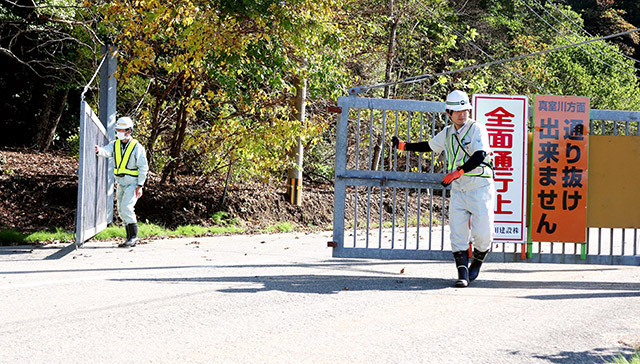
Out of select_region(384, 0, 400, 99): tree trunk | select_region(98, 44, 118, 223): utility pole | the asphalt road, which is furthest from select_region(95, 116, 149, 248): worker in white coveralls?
select_region(384, 0, 400, 99): tree trunk

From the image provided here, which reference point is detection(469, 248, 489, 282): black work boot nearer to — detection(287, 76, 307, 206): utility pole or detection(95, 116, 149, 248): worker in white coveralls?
detection(95, 116, 149, 248): worker in white coveralls

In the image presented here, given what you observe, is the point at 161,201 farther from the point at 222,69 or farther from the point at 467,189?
the point at 467,189

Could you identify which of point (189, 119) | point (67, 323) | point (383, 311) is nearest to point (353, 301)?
point (383, 311)

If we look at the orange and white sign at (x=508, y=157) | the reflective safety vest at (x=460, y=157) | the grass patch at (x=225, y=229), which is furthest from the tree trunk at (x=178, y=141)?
the reflective safety vest at (x=460, y=157)

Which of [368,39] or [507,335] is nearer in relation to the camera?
[507,335]

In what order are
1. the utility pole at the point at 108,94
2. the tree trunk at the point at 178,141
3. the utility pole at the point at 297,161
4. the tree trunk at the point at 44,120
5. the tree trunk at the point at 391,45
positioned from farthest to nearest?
the tree trunk at the point at 44,120
the tree trunk at the point at 391,45
the utility pole at the point at 297,161
the tree trunk at the point at 178,141
the utility pole at the point at 108,94

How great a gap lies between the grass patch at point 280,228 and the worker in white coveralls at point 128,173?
13.7ft

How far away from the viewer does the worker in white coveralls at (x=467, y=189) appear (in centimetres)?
787

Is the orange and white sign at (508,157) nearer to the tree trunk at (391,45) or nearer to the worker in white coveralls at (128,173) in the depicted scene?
the worker in white coveralls at (128,173)

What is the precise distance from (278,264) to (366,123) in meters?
12.3

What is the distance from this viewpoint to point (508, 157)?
8.59 meters

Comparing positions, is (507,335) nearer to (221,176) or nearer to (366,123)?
(221,176)

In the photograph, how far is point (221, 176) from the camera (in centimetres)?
1717

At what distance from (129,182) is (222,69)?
12.0 ft
